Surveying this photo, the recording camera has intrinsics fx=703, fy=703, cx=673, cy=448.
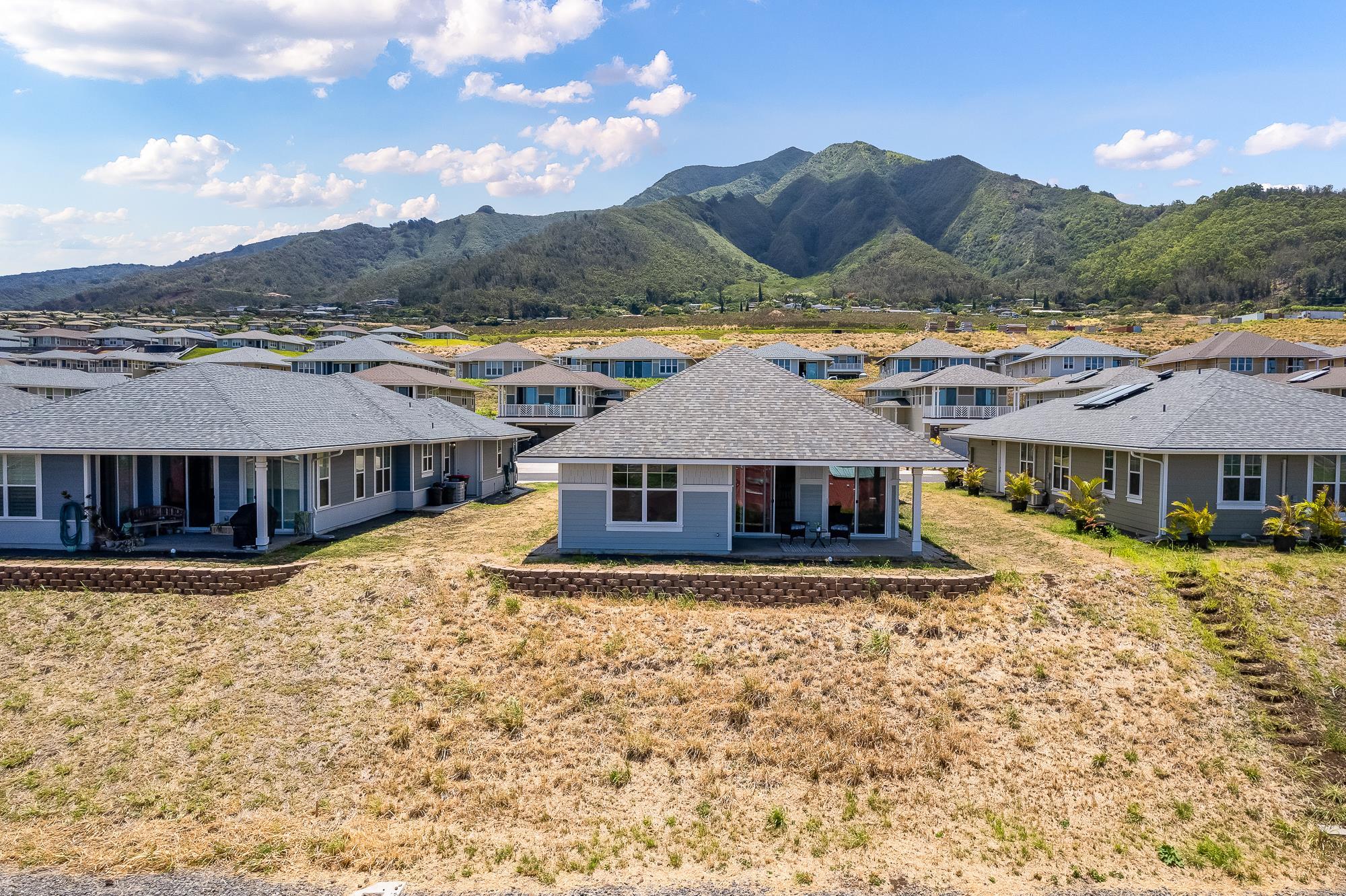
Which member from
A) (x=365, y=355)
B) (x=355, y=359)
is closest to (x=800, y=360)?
(x=365, y=355)

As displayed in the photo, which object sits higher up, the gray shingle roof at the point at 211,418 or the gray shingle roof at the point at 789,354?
the gray shingle roof at the point at 789,354

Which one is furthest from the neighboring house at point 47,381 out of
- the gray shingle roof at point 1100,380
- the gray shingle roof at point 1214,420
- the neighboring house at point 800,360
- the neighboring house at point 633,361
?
the gray shingle roof at point 1100,380

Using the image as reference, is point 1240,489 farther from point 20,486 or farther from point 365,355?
point 365,355

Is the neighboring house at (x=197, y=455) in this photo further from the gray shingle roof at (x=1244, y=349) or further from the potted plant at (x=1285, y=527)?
the gray shingle roof at (x=1244, y=349)

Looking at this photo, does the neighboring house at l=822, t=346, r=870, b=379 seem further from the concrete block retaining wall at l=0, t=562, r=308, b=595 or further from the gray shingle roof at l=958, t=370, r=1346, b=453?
the concrete block retaining wall at l=0, t=562, r=308, b=595

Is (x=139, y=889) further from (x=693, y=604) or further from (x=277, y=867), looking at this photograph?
(x=693, y=604)

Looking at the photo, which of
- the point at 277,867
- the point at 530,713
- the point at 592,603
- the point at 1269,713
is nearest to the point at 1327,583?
the point at 1269,713
